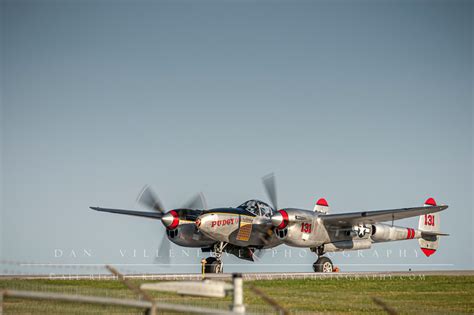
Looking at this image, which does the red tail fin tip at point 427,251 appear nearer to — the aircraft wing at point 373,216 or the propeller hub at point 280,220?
the aircraft wing at point 373,216

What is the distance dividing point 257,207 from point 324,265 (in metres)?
5.65

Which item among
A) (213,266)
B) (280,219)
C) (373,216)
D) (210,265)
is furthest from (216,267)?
(373,216)

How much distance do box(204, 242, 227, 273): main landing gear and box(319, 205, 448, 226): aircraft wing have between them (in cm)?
561

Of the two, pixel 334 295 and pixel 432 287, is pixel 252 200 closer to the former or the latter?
pixel 432 287

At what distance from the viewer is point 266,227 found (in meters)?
36.2

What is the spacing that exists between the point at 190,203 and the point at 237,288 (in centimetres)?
2851

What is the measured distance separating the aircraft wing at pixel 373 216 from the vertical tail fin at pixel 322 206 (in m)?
3.46

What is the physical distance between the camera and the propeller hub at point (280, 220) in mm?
34438

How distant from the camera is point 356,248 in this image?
3978 cm

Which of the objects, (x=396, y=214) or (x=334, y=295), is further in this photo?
(x=396, y=214)

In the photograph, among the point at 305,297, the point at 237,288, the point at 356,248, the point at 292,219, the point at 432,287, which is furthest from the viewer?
the point at 356,248

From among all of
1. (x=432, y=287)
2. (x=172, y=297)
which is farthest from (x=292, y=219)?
(x=172, y=297)

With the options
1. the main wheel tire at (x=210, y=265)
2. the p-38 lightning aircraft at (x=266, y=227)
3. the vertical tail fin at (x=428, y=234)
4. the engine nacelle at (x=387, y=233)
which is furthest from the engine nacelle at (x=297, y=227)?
the vertical tail fin at (x=428, y=234)

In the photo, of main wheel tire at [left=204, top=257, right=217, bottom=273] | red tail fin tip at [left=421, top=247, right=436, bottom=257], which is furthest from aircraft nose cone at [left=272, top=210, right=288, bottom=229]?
red tail fin tip at [left=421, top=247, right=436, bottom=257]
